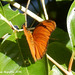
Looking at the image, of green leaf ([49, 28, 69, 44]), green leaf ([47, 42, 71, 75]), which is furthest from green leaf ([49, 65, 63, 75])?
green leaf ([49, 28, 69, 44])

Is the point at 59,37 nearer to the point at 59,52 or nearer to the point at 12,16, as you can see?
the point at 59,52

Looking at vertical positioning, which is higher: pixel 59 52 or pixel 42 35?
pixel 42 35

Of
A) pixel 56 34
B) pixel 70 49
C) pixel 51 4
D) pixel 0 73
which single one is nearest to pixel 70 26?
pixel 70 49

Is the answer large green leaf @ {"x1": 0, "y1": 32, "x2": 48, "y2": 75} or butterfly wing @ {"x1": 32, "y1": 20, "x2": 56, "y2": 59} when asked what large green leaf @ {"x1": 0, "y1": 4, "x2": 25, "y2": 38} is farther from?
butterfly wing @ {"x1": 32, "y1": 20, "x2": 56, "y2": 59}

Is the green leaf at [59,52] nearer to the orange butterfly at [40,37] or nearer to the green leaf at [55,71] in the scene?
the green leaf at [55,71]

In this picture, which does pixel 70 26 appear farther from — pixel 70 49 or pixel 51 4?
pixel 51 4

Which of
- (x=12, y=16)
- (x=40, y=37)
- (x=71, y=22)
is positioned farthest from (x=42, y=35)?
(x=12, y=16)

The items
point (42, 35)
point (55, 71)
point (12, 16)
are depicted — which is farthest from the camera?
point (12, 16)
